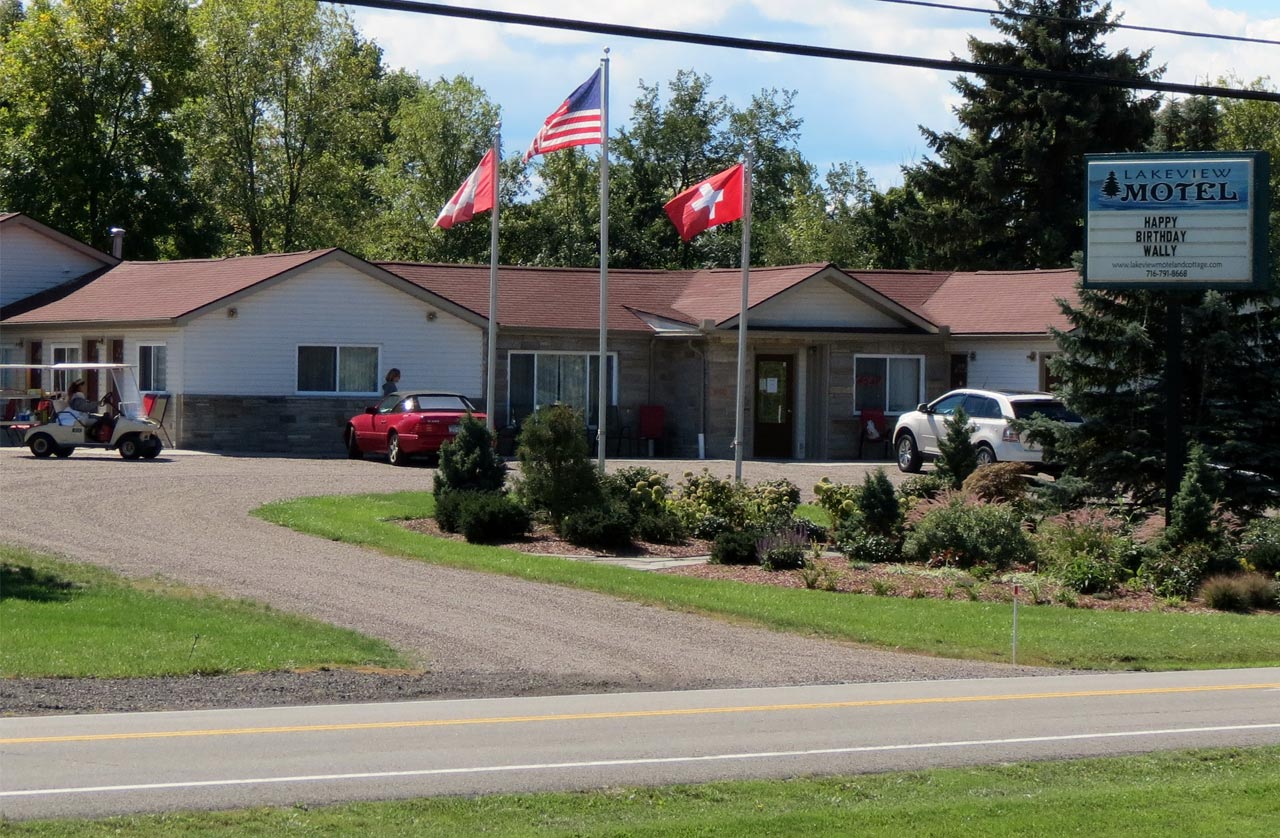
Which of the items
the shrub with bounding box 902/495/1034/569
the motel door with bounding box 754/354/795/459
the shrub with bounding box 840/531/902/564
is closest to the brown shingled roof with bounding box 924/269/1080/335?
the motel door with bounding box 754/354/795/459

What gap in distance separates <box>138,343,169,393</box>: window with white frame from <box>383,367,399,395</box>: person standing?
4548mm

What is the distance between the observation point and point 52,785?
8.70 meters

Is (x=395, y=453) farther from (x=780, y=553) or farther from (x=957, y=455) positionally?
(x=780, y=553)

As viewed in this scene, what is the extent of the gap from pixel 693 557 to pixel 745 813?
12.4 meters

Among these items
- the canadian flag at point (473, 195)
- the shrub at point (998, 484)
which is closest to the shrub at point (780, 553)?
the shrub at point (998, 484)

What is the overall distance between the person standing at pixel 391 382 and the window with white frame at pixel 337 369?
1.90ft

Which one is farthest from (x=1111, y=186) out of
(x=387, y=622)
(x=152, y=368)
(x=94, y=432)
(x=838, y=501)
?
(x=152, y=368)

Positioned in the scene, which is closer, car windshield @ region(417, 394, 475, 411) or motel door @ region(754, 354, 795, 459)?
car windshield @ region(417, 394, 475, 411)

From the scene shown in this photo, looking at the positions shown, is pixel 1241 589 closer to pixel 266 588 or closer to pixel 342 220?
pixel 266 588

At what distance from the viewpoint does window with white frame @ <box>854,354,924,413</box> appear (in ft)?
125

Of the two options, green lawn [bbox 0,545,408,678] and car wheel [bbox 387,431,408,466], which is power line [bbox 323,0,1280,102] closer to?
green lawn [bbox 0,545,408,678]

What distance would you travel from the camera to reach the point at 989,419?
97.0 feet

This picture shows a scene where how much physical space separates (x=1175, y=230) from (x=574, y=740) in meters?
13.4

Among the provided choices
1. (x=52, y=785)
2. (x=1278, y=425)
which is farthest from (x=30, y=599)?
(x=1278, y=425)
